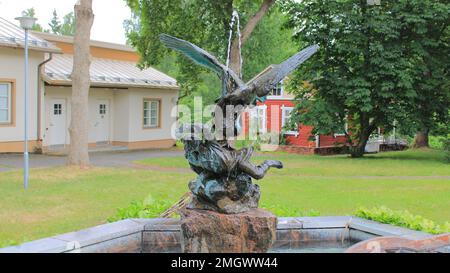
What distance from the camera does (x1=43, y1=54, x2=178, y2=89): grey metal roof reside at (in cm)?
2208

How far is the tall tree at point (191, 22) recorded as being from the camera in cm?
2272

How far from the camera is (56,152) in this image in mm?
21828

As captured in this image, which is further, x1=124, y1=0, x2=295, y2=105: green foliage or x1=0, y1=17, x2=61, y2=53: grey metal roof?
x1=124, y1=0, x2=295, y2=105: green foliage

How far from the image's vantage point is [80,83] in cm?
1611

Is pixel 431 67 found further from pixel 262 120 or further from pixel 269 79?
pixel 269 79

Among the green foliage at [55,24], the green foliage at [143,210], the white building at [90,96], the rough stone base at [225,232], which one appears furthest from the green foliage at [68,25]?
the rough stone base at [225,232]

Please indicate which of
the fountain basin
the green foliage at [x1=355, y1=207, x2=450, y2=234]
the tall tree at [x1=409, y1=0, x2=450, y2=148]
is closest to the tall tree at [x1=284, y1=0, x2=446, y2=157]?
the tall tree at [x1=409, y1=0, x2=450, y2=148]

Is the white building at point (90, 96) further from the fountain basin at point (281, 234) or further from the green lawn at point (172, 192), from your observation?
the fountain basin at point (281, 234)

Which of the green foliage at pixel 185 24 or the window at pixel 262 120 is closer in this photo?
the green foliage at pixel 185 24

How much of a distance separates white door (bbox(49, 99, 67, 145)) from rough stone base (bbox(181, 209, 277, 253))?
60.3ft

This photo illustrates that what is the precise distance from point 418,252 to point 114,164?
14886mm

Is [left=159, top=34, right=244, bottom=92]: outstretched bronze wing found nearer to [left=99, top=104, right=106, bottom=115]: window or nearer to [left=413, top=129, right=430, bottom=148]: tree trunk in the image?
[left=99, top=104, right=106, bottom=115]: window

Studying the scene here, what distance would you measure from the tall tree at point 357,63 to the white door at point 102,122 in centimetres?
912
